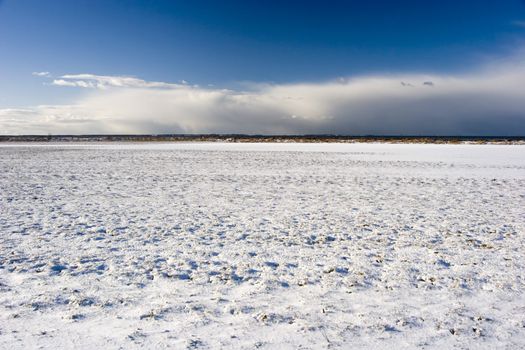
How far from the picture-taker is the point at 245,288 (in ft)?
17.3

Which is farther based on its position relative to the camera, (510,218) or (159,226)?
(510,218)

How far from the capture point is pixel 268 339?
156 inches

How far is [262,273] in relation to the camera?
5.83m

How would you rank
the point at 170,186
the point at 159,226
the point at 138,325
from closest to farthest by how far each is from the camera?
the point at 138,325 < the point at 159,226 < the point at 170,186

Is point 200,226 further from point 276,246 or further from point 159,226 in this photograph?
point 276,246

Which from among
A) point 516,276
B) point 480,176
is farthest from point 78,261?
point 480,176

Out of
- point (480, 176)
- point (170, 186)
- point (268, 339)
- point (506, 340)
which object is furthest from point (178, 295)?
point (480, 176)

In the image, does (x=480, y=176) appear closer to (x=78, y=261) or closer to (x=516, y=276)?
(x=516, y=276)

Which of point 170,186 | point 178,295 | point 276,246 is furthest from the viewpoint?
point 170,186

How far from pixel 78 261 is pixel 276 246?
11.1 feet

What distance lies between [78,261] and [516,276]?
677 centimetres

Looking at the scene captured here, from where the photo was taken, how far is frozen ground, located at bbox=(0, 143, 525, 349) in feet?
13.4

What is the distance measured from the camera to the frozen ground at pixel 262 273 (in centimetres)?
410

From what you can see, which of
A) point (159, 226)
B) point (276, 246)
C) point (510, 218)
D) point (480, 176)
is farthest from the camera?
point (480, 176)
